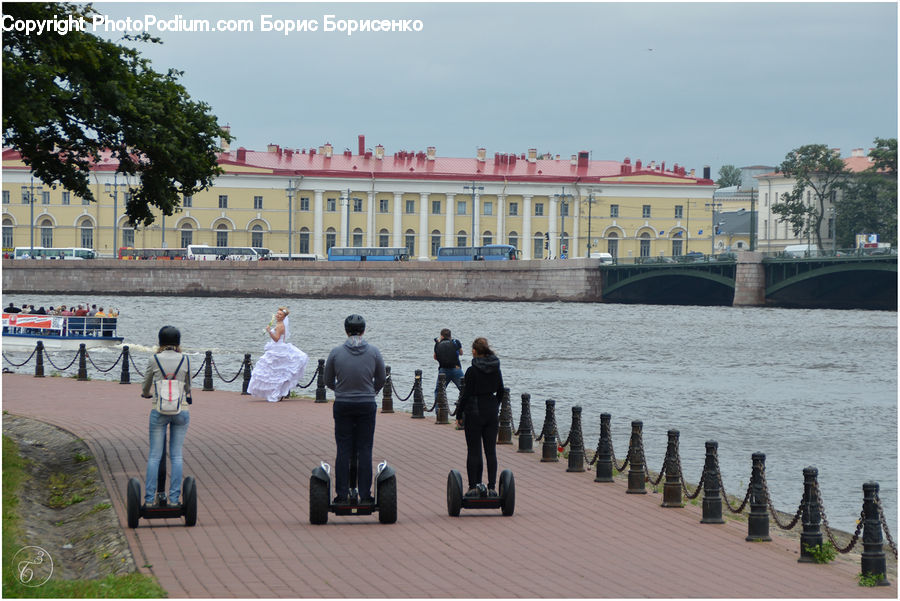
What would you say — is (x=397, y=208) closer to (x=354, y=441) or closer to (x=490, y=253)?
(x=490, y=253)

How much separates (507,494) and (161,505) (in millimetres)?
2730

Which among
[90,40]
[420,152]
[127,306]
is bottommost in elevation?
[127,306]

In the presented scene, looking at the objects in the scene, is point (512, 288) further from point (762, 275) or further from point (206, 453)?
point (206, 453)

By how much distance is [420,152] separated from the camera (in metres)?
116

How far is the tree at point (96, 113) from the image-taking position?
11516 millimetres

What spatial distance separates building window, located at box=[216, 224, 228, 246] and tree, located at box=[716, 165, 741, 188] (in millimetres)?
76131

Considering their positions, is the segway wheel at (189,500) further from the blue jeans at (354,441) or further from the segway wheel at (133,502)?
the blue jeans at (354,441)

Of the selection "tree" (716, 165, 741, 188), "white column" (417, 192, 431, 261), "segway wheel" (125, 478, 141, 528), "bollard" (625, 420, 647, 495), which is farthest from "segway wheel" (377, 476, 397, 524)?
"tree" (716, 165, 741, 188)

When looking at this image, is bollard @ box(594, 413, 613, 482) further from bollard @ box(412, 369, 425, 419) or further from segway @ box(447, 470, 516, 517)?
bollard @ box(412, 369, 425, 419)

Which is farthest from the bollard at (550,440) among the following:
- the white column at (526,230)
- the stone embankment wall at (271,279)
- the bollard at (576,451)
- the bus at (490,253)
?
the white column at (526,230)

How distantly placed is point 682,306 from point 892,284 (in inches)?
640

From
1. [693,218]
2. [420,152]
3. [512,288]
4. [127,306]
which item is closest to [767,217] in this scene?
[693,218]

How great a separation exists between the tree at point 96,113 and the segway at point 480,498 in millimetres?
4963

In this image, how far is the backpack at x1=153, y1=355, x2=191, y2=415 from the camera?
29.5ft
